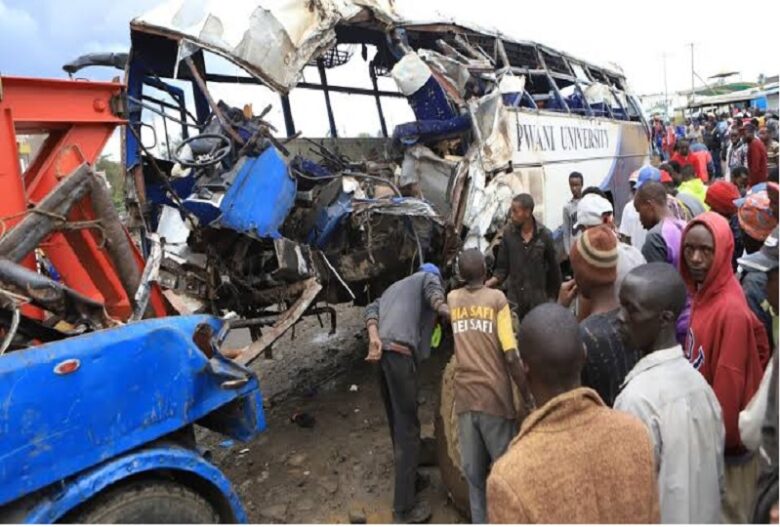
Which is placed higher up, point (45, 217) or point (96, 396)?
point (45, 217)

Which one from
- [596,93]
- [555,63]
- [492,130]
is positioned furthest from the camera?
[596,93]

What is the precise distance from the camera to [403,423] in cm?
382

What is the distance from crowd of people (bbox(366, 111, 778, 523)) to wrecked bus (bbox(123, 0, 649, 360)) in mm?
1307

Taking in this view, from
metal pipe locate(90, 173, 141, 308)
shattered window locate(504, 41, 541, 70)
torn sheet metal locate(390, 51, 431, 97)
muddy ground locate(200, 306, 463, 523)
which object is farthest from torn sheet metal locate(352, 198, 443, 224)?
shattered window locate(504, 41, 541, 70)

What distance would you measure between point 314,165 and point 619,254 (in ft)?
9.97

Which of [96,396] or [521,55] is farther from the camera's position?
[521,55]

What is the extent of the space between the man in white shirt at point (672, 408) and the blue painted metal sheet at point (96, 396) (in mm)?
1806

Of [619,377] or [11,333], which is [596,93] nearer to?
[619,377]

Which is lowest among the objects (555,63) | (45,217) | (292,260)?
(292,260)

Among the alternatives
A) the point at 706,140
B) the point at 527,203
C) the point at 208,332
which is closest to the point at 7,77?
the point at 208,332

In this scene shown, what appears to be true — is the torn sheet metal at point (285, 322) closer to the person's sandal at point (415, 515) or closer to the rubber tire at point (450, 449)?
the rubber tire at point (450, 449)

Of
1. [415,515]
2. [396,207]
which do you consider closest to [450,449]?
[415,515]

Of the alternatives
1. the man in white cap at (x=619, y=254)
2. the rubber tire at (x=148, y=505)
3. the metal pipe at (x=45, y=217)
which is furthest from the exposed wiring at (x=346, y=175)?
the rubber tire at (x=148, y=505)

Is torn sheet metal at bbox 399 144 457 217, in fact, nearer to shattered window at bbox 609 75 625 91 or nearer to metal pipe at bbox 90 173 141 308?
metal pipe at bbox 90 173 141 308
